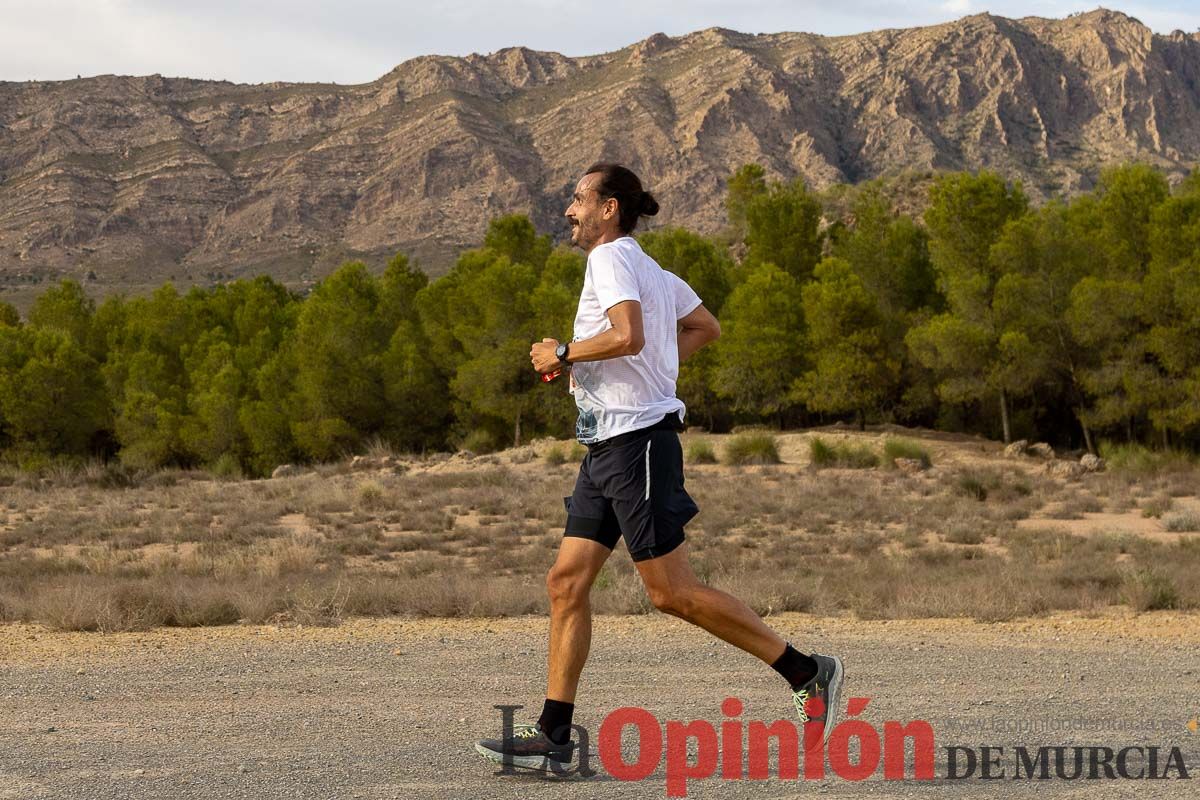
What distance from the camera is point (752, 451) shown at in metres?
30.5

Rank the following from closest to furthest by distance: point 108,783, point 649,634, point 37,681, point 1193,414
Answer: point 108,783
point 37,681
point 649,634
point 1193,414

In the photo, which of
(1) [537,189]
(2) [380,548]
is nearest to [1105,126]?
(1) [537,189]

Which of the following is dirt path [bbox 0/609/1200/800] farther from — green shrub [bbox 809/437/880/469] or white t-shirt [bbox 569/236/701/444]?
green shrub [bbox 809/437/880/469]

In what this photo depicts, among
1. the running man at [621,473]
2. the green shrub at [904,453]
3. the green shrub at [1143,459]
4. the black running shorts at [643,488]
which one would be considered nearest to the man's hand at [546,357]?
the running man at [621,473]

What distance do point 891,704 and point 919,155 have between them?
120 m

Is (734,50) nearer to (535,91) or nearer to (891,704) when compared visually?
(535,91)

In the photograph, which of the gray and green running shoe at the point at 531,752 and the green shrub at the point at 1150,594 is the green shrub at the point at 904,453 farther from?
the gray and green running shoe at the point at 531,752

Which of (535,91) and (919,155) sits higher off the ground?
(535,91)

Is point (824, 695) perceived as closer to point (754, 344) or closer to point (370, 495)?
point (370, 495)

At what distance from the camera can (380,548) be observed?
1672 cm

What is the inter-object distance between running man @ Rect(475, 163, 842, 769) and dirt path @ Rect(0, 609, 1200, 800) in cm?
38

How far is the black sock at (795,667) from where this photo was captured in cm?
441

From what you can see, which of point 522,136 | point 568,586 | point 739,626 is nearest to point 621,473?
point 568,586

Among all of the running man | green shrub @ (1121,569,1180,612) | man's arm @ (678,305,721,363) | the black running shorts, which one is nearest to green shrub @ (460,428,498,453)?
green shrub @ (1121,569,1180,612)
